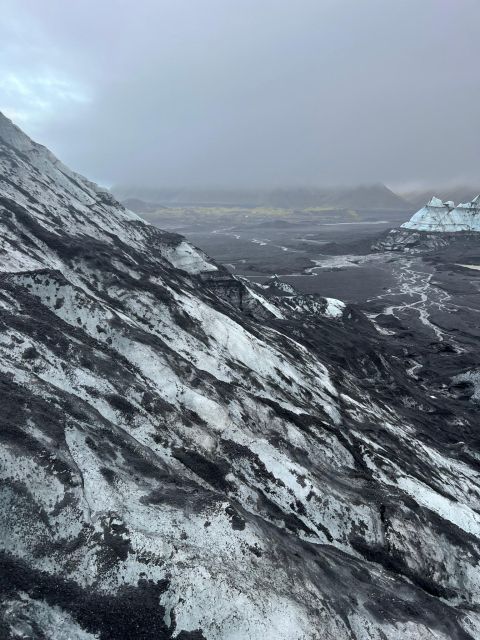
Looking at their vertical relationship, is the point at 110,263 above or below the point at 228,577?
above

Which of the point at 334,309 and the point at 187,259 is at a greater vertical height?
the point at 187,259

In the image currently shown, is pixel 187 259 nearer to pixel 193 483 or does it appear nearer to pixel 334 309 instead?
pixel 334 309

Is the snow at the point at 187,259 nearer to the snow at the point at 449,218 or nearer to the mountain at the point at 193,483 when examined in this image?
the mountain at the point at 193,483

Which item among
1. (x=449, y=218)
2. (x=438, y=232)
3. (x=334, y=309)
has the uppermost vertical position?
(x=449, y=218)

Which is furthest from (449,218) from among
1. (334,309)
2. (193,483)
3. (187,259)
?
(193,483)

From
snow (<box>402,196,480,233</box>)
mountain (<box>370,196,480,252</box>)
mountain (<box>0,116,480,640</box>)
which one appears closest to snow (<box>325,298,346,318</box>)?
mountain (<box>0,116,480,640</box>)

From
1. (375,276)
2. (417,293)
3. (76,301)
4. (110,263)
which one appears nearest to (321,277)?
(375,276)

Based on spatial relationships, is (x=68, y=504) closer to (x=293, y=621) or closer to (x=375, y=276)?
(x=293, y=621)

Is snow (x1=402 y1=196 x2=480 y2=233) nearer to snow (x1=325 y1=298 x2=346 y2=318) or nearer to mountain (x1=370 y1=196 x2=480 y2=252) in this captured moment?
mountain (x1=370 y1=196 x2=480 y2=252)
